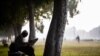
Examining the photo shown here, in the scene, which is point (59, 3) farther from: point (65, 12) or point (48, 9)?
point (48, 9)

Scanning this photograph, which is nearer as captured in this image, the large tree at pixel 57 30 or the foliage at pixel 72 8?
the large tree at pixel 57 30

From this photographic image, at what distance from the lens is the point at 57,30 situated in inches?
805

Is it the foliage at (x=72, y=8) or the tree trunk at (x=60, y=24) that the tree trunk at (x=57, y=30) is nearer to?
the tree trunk at (x=60, y=24)

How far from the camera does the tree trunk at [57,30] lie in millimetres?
20266

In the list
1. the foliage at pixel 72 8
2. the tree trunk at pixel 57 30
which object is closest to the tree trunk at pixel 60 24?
the tree trunk at pixel 57 30

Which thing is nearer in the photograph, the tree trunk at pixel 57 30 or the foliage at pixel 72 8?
the tree trunk at pixel 57 30

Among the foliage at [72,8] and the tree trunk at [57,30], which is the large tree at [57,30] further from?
the foliage at [72,8]

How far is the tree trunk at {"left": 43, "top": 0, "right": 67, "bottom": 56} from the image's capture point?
66.5 feet

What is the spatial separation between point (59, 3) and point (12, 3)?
15.6 m

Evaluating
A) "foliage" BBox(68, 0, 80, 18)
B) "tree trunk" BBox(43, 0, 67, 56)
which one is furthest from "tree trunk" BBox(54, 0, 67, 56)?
"foliage" BBox(68, 0, 80, 18)

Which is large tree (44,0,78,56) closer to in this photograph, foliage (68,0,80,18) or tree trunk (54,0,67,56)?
tree trunk (54,0,67,56)

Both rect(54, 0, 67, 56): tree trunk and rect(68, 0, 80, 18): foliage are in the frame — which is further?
rect(68, 0, 80, 18): foliage

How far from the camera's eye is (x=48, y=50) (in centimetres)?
2062

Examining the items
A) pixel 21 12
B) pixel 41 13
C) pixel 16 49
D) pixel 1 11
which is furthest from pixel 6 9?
pixel 16 49
